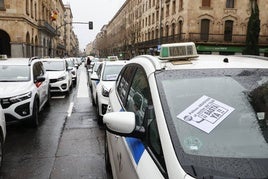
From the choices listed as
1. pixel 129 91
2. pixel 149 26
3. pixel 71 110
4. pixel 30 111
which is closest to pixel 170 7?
pixel 149 26

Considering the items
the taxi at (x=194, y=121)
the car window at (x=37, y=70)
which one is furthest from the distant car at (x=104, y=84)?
the taxi at (x=194, y=121)

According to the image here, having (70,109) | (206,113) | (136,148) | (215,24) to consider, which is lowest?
(70,109)

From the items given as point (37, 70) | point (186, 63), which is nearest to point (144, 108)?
point (186, 63)

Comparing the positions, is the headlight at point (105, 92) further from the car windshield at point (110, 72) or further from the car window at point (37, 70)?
the car window at point (37, 70)

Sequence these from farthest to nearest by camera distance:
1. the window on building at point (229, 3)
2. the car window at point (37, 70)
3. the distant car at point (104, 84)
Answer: the window on building at point (229, 3) → the car window at point (37, 70) → the distant car at point (104, 84)

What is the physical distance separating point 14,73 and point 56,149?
10.2 feet

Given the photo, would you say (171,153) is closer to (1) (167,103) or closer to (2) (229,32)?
(1) (167,103)

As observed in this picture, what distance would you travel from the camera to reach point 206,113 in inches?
93.2

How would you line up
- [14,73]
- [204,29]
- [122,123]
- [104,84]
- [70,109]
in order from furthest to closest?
[204,29], [70,109], [104,84], [14,73], [122,123]

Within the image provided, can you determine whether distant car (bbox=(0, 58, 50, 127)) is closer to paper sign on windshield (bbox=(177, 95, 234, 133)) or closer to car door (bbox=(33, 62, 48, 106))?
car door (bbox=(33, 62, 48, 106))

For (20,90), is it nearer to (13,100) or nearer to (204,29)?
(13,100)

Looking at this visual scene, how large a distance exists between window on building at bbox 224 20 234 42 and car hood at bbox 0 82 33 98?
31.3 m

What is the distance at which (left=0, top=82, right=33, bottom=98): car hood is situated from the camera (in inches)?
268

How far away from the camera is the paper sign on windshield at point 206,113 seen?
7.50ft
